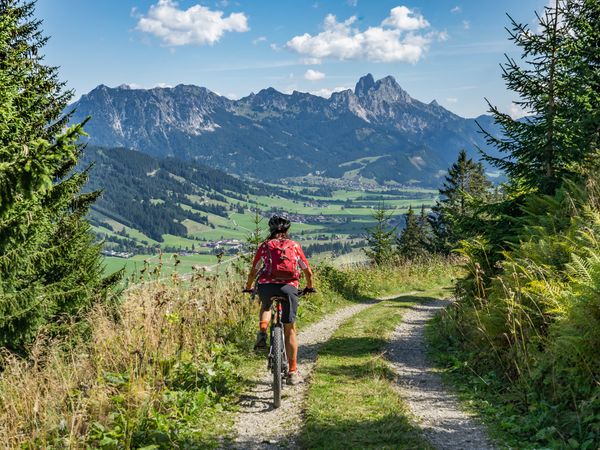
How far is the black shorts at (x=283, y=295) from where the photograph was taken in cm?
775

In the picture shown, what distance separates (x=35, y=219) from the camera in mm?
12180

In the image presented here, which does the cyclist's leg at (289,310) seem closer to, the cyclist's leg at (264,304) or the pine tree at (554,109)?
the cyclist's leg at (264,304)

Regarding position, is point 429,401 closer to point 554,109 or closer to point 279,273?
point 279,273

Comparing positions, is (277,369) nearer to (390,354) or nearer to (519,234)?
(390,354)

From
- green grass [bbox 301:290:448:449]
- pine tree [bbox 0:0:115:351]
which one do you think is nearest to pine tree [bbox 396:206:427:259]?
pine tree [bbox 0:0:115:351]

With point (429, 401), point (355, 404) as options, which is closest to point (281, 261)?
point (355, 404)

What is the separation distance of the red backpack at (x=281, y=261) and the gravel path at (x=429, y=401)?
9.34 ft

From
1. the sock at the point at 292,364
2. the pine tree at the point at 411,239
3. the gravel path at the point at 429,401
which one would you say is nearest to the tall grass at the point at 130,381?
the sock at the point at 292,364

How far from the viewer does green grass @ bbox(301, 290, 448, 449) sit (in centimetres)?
610

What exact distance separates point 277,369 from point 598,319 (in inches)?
177

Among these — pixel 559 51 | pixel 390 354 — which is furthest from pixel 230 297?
pixel 559 51

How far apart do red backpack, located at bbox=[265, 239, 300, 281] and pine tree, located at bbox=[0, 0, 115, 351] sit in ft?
10.9

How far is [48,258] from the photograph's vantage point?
14.1 metres

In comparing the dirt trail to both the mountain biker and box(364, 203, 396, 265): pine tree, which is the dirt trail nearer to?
the mountain biker
